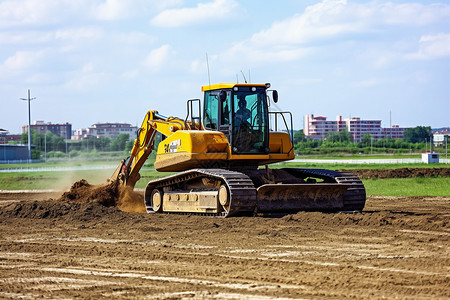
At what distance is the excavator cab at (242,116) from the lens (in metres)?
18.2

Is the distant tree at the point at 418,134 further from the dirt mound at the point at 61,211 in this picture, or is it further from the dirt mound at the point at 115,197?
the dirt mound at the point at 61,211

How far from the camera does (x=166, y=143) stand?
19.6 m

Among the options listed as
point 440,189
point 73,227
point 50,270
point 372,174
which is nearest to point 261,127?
point 73,227

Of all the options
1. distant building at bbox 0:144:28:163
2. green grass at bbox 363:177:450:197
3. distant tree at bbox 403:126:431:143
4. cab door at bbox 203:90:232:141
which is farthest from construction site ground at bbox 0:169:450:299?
distant tree at bbox 403:126:431:143

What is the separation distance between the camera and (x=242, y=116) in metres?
18.3

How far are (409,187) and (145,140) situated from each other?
15.5m

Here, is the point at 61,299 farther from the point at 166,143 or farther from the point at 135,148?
the point at 135,148

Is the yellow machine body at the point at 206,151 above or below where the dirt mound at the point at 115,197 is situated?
above

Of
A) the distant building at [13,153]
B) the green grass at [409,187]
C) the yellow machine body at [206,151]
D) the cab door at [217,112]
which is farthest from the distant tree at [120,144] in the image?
the cab door at [217,112]

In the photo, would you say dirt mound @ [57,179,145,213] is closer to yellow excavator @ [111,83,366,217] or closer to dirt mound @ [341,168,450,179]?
yellow excavator @ [111,83,366,217]

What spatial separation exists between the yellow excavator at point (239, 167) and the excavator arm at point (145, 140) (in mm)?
227

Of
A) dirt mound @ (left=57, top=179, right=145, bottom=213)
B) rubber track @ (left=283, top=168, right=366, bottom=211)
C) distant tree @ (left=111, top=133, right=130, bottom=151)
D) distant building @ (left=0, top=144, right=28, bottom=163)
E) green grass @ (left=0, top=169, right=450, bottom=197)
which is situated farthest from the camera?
distant building @ (left=0, top=144, right=28, bottom=163)

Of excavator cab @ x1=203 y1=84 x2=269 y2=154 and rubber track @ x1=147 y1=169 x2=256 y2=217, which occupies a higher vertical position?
excavator cab @ x1=203 y1=84 x2=269 y2=154

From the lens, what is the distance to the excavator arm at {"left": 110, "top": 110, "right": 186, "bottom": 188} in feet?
65.9
